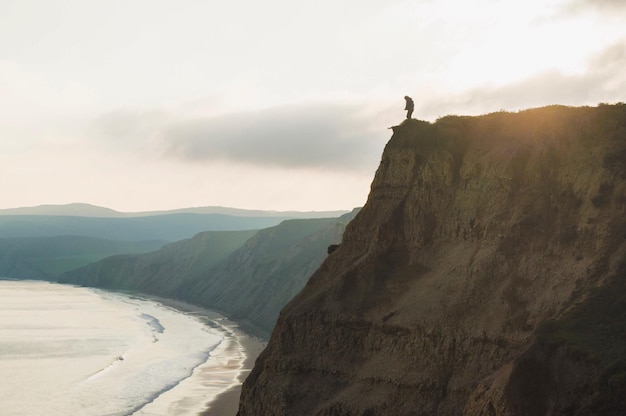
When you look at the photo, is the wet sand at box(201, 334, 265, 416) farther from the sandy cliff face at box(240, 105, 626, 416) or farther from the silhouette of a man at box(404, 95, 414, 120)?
the silhouette of a man at box(404, 95, 414, 120)

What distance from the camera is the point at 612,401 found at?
24.6 meters

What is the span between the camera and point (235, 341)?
98.1m

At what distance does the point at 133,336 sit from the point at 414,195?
66.9 m

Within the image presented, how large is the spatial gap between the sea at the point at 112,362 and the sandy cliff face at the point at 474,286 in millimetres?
20700

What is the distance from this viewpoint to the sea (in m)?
58.6

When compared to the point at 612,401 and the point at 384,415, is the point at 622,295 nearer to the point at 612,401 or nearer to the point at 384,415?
the point at 612,401

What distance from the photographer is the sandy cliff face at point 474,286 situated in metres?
27.5

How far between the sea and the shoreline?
68 centimetres

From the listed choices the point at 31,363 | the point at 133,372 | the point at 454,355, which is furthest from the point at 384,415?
the point at 31,363

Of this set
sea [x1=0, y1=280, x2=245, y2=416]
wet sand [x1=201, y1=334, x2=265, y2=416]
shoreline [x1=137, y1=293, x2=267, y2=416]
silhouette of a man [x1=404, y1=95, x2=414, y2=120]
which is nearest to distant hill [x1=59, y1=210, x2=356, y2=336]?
shoreline [x1=137, y1=293, x2=267, y2=416]

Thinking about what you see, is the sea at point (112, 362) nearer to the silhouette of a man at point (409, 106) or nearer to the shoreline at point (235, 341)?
the shoreline at point (235, 341)

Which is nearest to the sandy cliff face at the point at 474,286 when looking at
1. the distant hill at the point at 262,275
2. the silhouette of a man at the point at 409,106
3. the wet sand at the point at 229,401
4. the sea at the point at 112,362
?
the silhouette of a man at the point at 409,106

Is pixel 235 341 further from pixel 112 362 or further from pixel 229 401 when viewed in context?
pixel 229 401

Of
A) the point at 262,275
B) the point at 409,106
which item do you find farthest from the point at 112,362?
the point at 262,275
